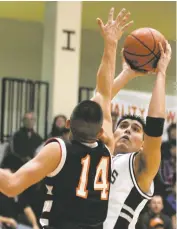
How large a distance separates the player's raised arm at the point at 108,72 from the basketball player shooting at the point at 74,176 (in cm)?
29

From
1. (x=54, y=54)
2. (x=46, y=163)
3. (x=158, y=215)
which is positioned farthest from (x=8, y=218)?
(x=46, y=163)

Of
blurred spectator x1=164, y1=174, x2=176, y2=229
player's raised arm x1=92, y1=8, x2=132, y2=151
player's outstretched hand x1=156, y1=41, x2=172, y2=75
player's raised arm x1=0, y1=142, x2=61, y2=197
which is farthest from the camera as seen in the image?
blurred spectator x1=164, y1=174, x2=176, y2=229

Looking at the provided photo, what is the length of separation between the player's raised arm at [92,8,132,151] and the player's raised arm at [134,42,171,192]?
0.20 metres

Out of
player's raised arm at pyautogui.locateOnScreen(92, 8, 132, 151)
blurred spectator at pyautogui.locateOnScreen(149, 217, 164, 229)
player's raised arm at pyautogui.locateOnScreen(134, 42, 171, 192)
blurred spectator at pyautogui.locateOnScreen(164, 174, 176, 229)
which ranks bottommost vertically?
blurred spectator at pyautogui.locateOnScreen(149, 217, 164, 229)

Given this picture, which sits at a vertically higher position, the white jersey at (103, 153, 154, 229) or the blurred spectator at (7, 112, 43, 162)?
the blurred spectator at (7, 112, 43, 162)

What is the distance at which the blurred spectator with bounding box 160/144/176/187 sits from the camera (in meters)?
7.82

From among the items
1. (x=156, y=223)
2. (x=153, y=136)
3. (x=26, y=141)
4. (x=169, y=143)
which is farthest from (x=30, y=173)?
(x=169, y=143)

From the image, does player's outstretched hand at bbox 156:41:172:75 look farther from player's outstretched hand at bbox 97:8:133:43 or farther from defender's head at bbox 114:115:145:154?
defender's head at bbox 114:115:145:154

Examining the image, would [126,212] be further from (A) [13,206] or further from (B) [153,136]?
(A) [13,206]

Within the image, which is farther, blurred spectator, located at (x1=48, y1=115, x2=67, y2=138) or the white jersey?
blurred spectator, located at (x1=48, y1=115, x2=67, y2=138)

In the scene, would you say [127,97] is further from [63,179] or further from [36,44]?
[63,179]

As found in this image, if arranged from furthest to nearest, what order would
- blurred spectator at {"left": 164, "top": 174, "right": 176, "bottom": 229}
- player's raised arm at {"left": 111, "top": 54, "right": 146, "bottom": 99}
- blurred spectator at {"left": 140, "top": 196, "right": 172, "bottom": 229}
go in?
1. blurred spectator at {"left": 164, "top": 174, "right": 176, "bottom": 229}
2. blurred spectator at {"left": 140, "top": 196, "right": 172, "bottom": 229}
3. player's raised arm at {"left": 111, "top": 54, "right": 146, "bottom": 99}

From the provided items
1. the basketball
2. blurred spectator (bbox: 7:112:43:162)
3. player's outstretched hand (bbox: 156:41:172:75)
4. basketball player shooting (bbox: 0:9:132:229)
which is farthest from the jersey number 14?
blurred spectator (bbox: 7:112:43:162)

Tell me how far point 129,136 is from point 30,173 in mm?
875
